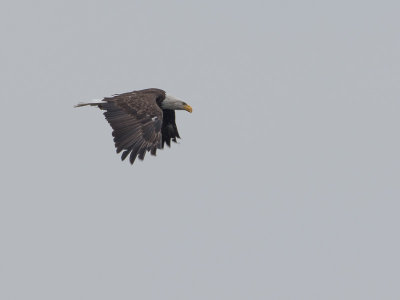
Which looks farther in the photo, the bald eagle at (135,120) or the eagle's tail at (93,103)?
the eagle's tail at (93,103)

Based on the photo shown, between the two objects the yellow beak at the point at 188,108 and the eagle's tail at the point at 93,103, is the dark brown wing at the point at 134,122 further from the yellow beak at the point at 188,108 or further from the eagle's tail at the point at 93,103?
the yellow beak at the point at 188,108

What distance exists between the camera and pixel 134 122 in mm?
23250

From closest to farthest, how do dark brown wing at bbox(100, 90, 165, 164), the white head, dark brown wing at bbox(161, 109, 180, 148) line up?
dark brown wing at bbox(100, 90, 165, 164) → the white head → dark brown wing at bbox(161, 109, 180, 148)

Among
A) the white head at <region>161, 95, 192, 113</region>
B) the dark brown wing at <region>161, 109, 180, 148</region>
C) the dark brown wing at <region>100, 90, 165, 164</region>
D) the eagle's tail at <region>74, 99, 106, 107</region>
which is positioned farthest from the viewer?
the dark brown wing at <region>161, 109, 180, 148</region>

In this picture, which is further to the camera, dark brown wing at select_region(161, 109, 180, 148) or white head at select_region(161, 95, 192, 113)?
dark brown wing at select_region(161, 109, 180, 148)

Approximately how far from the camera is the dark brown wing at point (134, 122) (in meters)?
22.4

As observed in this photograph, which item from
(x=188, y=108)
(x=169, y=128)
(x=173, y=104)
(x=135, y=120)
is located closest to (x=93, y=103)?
Result: (x=135, y=120)

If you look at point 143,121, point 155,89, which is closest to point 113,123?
point 143,121

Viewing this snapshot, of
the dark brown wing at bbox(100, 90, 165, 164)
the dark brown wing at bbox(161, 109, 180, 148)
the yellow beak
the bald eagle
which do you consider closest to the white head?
the yellow beak

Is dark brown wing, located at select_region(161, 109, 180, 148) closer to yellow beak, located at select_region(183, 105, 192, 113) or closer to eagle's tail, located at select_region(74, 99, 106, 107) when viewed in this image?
yellow beak, located at select_region(183, 105, 192, 113)

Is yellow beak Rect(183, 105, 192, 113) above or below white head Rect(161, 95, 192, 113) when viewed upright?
below

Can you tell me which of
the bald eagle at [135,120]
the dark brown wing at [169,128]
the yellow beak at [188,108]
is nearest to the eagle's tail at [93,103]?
the bald eagle at [135,120]

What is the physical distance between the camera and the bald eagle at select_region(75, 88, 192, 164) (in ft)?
73.6

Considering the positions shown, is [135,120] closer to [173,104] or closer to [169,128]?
[173,104]
